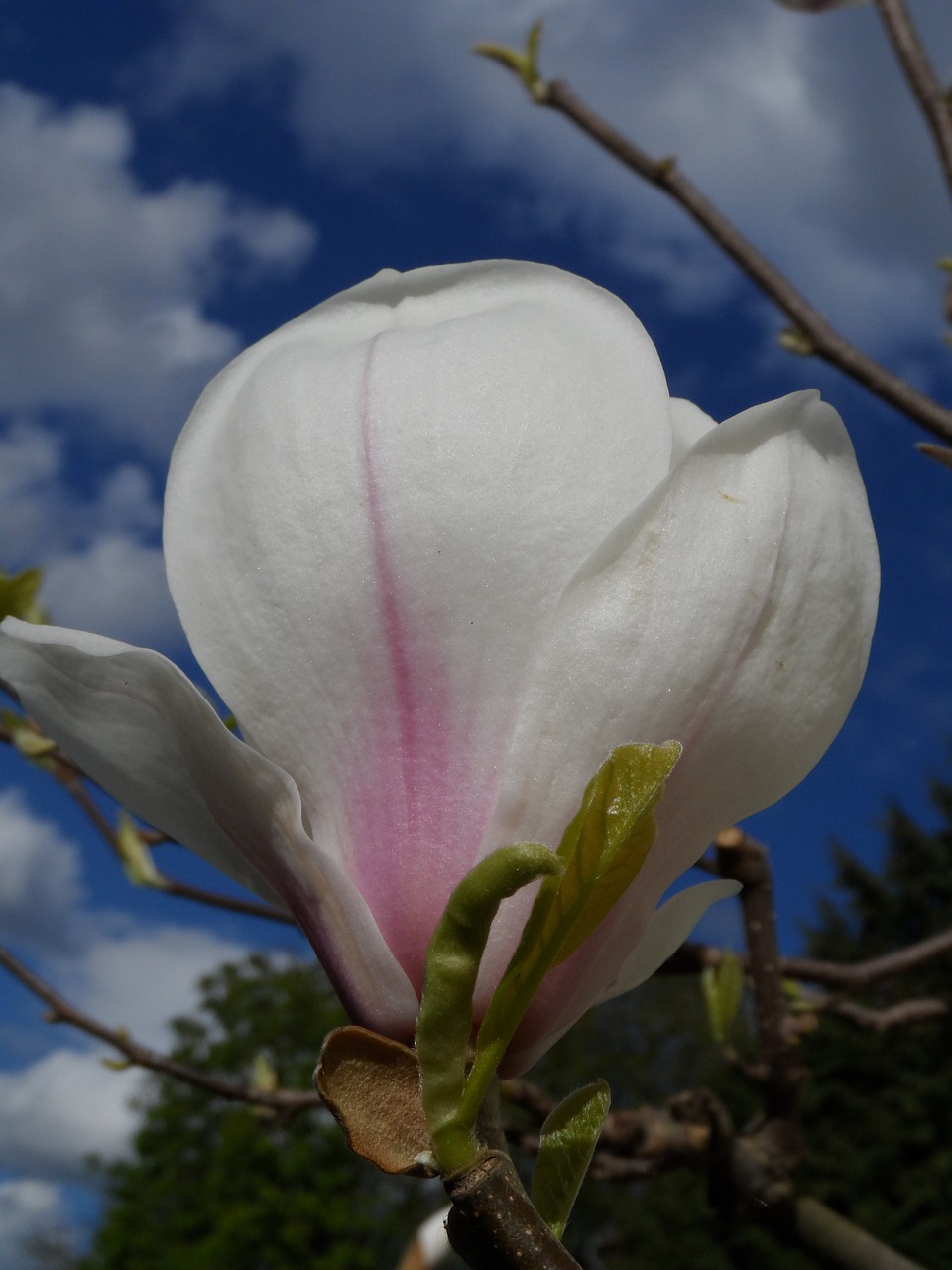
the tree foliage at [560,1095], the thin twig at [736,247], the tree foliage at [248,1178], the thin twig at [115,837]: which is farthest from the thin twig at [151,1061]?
the tree foliage at [248,1178]

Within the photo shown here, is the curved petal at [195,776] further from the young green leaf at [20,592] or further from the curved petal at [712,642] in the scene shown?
the young green leaf at [20,592]

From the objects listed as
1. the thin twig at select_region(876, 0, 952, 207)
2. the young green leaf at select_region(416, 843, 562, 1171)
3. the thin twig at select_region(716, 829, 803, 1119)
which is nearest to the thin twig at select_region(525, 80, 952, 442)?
the thin twig at select_region(876, 0, 952, 207)

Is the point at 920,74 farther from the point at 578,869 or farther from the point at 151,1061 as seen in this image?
the point at 151,1061

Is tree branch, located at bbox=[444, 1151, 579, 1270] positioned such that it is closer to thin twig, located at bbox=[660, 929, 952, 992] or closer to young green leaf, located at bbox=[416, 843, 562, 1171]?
young green leaf, located at bbox=[416, 843, 562, 1171]

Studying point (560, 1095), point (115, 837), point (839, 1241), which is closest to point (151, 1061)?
point (115, 837)

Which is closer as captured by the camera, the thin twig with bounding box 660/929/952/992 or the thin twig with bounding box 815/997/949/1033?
the thin twig with bounding box 660/929/952/992
